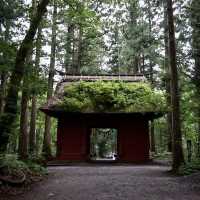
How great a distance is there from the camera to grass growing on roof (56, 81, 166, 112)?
54.2ft

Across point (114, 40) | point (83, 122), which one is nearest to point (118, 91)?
point (83, 122)

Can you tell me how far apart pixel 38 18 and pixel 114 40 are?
80.4 feet

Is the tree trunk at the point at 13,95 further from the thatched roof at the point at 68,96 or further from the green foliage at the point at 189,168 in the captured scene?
the thatched roof at the point at 68,96

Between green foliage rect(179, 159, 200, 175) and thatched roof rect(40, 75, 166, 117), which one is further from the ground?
thatched roof rect(40, 75, 166, 117)

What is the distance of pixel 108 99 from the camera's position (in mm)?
16938

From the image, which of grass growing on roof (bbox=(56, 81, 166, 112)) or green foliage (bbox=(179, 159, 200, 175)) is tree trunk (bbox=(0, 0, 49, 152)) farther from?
grass growing on roof (bbox=(56, 81, 166, 112))

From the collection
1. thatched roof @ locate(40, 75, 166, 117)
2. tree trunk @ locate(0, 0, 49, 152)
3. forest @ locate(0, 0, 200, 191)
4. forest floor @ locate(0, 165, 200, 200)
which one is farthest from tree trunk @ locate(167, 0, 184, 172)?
tree trunk @ locate(0, 0, 49, 152)

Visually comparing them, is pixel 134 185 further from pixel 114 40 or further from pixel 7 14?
pixel 114 40

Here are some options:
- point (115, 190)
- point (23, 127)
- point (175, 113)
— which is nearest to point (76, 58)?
point (23, 127)

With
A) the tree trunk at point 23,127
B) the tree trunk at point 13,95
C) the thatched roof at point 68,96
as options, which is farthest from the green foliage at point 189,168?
the tree trunk at point 23,127

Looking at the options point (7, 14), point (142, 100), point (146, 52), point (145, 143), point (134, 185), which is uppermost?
point (146, 52)

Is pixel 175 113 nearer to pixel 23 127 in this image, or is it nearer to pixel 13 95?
pixel 13 95

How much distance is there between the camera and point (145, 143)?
17984 millimetres

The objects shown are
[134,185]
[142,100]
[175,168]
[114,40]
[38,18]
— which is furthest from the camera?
[114,40]
